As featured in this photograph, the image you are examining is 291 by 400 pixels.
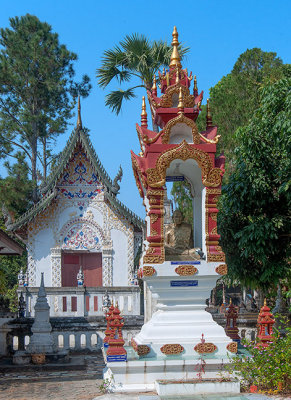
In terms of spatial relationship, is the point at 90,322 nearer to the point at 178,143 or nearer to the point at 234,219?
the point at 234,219

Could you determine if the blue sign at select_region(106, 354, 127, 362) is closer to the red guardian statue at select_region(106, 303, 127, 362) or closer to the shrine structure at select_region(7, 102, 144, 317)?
the red guardian statue at select_region(106, 303, 127, 362)

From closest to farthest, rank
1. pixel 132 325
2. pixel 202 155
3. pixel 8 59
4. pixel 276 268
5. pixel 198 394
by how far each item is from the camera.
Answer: pixel 198 394 → pixel 202 155 → pixel 276 268 → pixel 132 325 → pixel 8 59

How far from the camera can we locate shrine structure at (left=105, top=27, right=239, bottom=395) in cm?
799

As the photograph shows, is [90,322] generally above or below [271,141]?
below

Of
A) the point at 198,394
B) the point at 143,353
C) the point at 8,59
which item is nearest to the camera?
the point at 198,394

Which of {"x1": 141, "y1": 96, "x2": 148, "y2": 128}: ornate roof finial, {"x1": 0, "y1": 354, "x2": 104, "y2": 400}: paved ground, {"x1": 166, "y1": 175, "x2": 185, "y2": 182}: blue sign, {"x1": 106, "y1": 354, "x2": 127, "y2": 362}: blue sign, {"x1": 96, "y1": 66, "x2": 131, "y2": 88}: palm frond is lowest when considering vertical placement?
{"x1": 0, "y1": 354, "x2": 104, "y2": 400}: paved ground

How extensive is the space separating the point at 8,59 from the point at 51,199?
11859 mm

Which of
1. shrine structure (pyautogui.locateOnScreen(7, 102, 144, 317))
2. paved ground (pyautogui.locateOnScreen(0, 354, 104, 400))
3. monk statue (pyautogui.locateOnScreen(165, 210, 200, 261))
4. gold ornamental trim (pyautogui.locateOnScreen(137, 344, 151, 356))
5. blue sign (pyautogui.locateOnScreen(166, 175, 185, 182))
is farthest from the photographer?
shrine structure (pyautogui.locateOnScreen(7, 102, 144, 317))

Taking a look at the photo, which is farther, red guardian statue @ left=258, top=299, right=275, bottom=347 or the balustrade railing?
the balustrade railing

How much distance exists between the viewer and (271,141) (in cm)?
1122

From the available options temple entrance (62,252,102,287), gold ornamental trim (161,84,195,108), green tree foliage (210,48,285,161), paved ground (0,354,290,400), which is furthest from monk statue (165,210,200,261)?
temple entrance (62,252,102,287)

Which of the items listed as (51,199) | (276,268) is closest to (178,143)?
(276,268)

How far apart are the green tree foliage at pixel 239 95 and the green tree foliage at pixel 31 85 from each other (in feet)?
33.4

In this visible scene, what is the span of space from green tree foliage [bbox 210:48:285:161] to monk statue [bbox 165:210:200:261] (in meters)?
11.4
